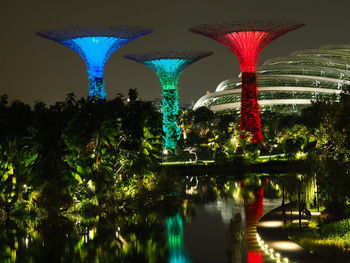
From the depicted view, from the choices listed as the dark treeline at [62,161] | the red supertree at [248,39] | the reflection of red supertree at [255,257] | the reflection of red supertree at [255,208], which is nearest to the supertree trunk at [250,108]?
the red supertree at [248,39]

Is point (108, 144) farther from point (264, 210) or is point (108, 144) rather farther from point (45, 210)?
point (264, 210)

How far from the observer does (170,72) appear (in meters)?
79.6

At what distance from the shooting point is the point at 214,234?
2870 cm

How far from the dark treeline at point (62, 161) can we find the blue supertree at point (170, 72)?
121 feet

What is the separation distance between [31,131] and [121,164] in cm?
720

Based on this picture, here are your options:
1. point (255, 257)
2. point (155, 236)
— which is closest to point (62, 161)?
point (155, 236)

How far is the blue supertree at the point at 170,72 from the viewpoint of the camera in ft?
253

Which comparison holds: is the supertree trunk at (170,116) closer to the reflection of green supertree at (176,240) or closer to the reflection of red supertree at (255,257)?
the reflection of green supertree at (176,240)

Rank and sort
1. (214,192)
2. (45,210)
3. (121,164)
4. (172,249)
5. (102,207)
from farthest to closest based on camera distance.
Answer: (214,192), (121,164), (102,207), (45,210), (172,249)

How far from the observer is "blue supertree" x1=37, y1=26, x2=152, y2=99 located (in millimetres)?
64500

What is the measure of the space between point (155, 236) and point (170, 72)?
52297 millimetres

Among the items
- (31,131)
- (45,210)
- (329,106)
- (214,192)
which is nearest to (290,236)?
(329,106)

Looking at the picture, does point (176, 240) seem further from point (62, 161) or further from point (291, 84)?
point (291, 84)

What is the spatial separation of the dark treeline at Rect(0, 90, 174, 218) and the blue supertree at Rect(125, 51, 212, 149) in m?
36.9
